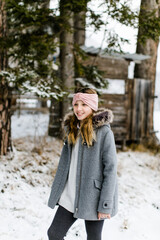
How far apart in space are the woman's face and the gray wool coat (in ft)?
0.48

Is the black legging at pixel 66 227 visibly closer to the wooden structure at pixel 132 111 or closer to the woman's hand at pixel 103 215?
the woman's hand at pixel 103 215

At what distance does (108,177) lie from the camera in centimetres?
218

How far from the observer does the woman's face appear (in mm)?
2443

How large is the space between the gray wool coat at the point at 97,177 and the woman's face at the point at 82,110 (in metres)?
0.15

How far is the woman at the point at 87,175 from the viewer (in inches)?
85.9

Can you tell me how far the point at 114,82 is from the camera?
9.94 metres

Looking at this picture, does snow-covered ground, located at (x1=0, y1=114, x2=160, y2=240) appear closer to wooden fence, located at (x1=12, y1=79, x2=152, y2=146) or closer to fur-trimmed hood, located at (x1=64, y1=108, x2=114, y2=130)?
fur-trimmed hood, located at (x1=64, y1=108, x2=114, y2=130)

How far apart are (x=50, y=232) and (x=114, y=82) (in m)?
8.22

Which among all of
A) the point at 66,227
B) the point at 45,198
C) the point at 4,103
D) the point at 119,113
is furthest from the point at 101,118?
the point at 119,113

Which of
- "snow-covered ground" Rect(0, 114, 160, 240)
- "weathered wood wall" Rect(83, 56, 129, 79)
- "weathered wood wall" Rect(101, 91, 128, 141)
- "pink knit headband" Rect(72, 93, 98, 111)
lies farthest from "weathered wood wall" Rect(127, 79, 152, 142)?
"pink knit headband" Rect(72, 93, 98, 111)

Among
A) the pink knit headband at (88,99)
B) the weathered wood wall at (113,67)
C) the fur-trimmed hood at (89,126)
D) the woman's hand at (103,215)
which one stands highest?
the weathered wood wall at (113,67)

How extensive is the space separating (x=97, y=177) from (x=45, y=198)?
8.77ft

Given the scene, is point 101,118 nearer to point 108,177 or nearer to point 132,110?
point 108,177

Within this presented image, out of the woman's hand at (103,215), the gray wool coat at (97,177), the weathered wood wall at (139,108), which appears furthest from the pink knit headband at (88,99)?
the weathered wood wall at (139,108)
